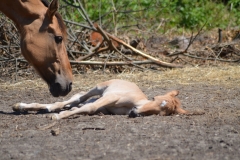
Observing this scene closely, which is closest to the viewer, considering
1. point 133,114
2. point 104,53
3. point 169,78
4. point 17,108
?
point 133,114

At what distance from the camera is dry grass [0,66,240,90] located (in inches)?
324

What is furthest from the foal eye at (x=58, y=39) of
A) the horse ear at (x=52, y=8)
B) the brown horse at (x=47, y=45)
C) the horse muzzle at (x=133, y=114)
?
the horse muzzle at (x=133, y=114)

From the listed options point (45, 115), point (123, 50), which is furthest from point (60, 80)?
point (123, 50)

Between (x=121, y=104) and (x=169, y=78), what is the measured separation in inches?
121

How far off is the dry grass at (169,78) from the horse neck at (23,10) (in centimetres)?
248

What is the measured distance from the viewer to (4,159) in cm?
392

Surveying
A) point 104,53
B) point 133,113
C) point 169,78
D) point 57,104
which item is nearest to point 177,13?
point 104,53

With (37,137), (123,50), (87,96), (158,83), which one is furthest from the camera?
(123,50)

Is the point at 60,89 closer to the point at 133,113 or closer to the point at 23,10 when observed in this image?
the point at 133,113

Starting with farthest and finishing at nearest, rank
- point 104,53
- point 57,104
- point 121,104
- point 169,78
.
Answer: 1. point 104,53
2. point 169,78
3. point 57,104
4. point 121,104

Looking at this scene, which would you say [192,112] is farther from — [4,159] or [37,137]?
[4,159]

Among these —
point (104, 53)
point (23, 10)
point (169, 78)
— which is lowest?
point (169, 78)

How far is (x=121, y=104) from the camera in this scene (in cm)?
573

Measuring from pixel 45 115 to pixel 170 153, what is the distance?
2054 mm
